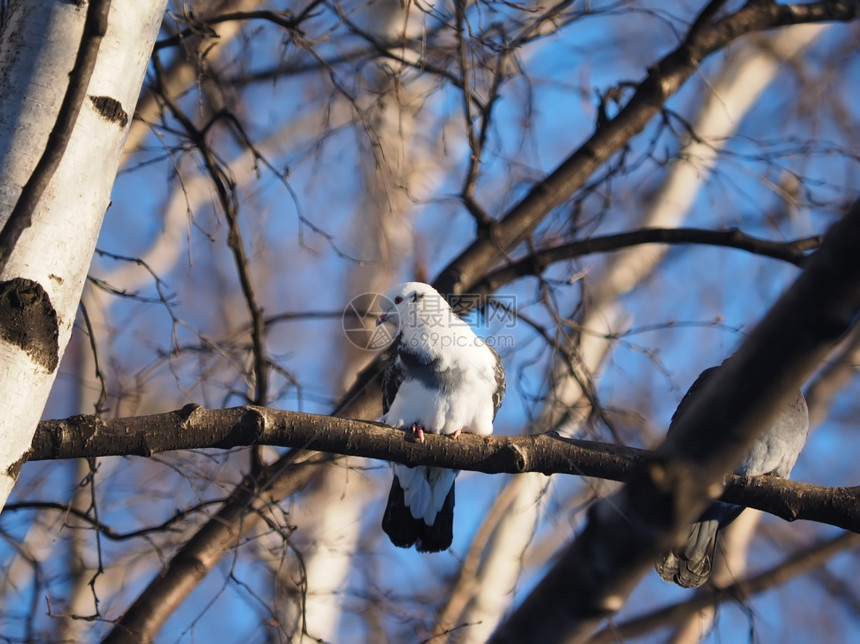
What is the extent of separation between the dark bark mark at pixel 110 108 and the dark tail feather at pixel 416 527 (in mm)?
2056

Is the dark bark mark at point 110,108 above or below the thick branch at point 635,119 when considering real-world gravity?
below

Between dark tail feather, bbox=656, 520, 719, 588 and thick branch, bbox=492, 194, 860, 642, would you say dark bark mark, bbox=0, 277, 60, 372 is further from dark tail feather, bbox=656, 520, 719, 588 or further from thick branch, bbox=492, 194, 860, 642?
dark tail feather, bbox=656, 520, 719, 588

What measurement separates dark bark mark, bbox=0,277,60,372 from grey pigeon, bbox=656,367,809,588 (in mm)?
2376

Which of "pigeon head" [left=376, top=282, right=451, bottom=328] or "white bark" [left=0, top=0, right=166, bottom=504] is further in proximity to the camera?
"pigeon head" [left=376, top=282, right=451, bottom=328]

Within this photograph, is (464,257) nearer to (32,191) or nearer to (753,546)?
(32,191)

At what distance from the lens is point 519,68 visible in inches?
147

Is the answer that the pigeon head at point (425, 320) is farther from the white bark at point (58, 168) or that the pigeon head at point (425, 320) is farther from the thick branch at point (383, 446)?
the white bark at point (58, 168)

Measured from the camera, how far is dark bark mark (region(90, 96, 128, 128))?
2070 mm

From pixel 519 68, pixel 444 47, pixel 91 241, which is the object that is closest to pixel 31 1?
pixel 91 241

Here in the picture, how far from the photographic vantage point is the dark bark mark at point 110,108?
6.79 feet

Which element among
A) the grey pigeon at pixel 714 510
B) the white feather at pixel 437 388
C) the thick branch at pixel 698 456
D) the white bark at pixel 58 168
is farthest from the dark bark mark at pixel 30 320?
the grey pigeon at pixel 714 510

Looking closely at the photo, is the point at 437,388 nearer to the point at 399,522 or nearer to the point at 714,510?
the point at 399,522

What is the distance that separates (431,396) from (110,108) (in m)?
1.81

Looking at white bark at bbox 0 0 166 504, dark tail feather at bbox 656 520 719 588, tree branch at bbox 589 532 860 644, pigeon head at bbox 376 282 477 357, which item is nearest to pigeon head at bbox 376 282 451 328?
pigeon head at bbox 376 282 477 357
